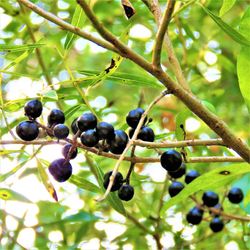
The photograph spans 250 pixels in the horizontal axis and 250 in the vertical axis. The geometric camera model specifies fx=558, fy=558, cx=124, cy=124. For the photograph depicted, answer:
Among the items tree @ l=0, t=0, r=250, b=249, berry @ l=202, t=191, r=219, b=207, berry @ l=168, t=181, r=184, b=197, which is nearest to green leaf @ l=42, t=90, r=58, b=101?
tree @ l=0, t=0, r=250, b=249

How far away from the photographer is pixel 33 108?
5.00ft

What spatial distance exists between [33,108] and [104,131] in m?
0.21

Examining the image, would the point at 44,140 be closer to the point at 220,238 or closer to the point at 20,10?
the point at 20,10

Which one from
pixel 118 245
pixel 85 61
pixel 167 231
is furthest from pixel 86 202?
pixel 85 61

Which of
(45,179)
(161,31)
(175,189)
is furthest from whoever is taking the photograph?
(175,189)

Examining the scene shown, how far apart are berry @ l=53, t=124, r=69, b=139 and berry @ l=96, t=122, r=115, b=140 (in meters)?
0.08

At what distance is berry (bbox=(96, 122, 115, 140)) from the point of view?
1.48 metres

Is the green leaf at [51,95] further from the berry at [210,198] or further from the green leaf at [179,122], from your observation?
the berry at [210,198]

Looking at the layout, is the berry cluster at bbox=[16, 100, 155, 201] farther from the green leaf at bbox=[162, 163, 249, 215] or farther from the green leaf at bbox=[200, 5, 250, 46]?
the green leaf at bbox=[200, 5, 250, 46]

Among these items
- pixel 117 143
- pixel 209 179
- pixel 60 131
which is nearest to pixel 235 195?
pixel 209 179

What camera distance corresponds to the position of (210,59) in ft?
10.6

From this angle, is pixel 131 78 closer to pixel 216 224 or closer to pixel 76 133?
pixel 76 133

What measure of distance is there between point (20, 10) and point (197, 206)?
1230 mm

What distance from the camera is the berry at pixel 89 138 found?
1476 mm
